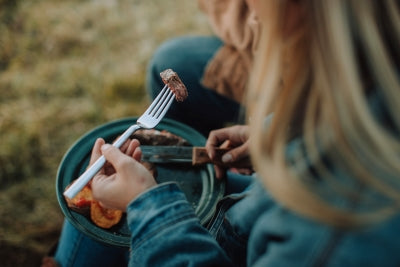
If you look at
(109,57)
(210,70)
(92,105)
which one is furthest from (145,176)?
(109,57)

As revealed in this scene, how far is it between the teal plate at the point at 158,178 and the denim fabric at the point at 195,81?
0.24 metres

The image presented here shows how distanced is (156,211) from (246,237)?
19 centimetres

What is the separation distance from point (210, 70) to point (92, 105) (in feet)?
2.89

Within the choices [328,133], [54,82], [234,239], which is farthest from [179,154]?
[54,82]

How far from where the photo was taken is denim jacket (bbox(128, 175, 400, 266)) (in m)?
0.48

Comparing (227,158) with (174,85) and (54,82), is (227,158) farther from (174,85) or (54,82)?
(54,82)

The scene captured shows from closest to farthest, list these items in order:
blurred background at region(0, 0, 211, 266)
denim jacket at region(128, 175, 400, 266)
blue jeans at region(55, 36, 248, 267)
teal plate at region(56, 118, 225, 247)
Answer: denim jacket at region(128, 175, 400, 266) → teal plate at region(56, 118, 225, 247) → blue jeans at region(55, 36, 248, 267) → blurred background at region(0, 0, 211, 266)

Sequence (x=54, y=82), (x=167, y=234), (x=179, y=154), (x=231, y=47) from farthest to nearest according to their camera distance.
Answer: (x=54, y=82)
(x=231, y=47)
(x=179, y=154)
(x=167, y=234)

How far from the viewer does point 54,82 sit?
6.47ft

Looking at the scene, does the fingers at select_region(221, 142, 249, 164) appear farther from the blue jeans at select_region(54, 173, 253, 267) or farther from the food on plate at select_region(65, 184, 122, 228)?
the food on plate at select_region(65, 184, 122, 228)

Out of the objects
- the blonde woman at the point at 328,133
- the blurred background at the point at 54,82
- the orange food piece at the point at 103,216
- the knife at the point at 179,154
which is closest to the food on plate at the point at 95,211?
the orange food piece at the point at 103,216

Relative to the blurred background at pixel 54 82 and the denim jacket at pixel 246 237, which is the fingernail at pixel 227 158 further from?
the blurred background at pixel 54 82

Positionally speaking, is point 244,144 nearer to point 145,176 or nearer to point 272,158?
point 145,176

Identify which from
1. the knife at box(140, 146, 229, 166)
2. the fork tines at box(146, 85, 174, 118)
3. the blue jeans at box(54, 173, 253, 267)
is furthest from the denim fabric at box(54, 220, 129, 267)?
the fork tines at box(146, 85, 174, 118)
